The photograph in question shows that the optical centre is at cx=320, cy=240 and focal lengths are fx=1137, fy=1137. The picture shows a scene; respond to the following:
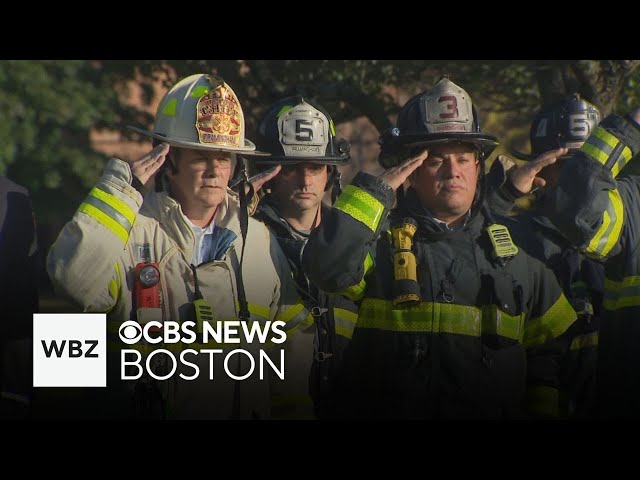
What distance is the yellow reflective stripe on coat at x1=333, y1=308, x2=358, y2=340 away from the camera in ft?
17.4

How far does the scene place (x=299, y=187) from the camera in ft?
18.6

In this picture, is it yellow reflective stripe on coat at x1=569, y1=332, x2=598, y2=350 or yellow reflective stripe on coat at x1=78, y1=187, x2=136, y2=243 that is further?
yellow reflective stripe on coat at x1=569, y1=332, x2=598, y2=350

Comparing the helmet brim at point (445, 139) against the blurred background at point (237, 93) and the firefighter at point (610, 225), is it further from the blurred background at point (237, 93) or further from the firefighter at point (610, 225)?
the blurred background at point (237, 93)

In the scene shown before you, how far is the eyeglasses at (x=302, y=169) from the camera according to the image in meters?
5.71

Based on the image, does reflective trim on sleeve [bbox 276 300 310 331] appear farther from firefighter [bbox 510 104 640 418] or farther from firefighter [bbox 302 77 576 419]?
firefighter [bbox 510 104 640 418]

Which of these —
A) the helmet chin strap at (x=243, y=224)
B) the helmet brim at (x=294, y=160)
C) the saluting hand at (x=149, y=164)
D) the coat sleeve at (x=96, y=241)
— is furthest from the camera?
the helmet brim at (x=294, y=160)

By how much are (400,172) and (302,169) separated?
2.24 ft

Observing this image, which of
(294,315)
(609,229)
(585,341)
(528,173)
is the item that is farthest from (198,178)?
(585,341)

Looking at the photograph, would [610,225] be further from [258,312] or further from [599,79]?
[258,312]

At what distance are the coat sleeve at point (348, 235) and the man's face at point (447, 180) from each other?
313mm

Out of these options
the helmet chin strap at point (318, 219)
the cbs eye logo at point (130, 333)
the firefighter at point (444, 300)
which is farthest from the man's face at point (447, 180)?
the cbs eye logo at point (130, 333)

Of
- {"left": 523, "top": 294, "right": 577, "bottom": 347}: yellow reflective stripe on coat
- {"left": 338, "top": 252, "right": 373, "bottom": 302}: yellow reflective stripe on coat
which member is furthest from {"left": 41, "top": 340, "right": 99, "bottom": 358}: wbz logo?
{"left": 523, "top": 294, "right": 577, "bottom": 347}: yellow reflective stripe on coat

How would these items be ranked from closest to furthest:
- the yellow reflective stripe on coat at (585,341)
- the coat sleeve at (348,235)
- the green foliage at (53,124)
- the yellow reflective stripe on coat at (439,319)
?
the coat sleeve at (348,235) < the yellow reflective stripe on coat at (439,319) < the yellow reflective stripe on coat at (585,341) < the green foliage at (53,124)

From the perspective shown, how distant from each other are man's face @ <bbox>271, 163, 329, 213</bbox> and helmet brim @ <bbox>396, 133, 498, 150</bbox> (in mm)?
506
